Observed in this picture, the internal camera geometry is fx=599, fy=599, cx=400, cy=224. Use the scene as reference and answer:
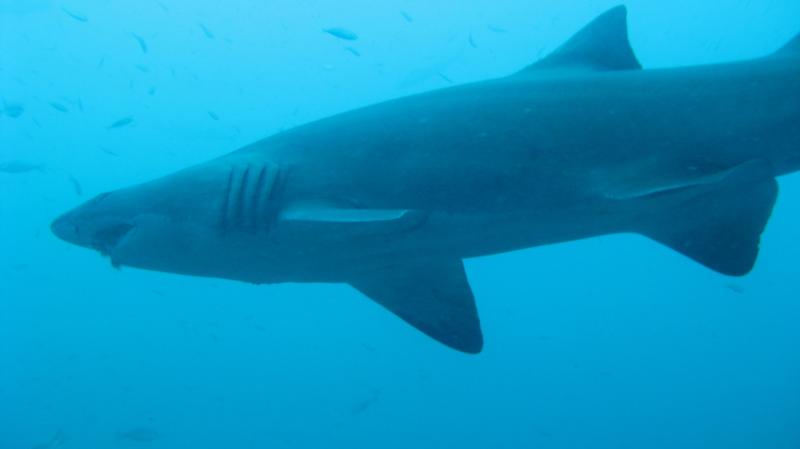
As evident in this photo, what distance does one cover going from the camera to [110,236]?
305cm

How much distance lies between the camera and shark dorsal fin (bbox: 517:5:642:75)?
3.27 metres

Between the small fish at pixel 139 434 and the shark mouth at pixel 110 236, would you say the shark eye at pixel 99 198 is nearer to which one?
the shark mouth at pixel 110 236

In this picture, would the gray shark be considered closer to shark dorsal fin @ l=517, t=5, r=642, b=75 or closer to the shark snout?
the shark snout

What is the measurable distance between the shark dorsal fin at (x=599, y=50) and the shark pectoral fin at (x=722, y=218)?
84cm

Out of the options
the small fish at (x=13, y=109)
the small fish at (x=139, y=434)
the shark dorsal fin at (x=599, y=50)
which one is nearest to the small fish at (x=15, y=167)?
the small fish at (x=13, y=109)

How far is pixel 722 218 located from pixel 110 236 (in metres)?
3.21

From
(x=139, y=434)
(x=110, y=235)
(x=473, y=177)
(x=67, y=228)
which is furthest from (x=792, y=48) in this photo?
(x=139, y=434)

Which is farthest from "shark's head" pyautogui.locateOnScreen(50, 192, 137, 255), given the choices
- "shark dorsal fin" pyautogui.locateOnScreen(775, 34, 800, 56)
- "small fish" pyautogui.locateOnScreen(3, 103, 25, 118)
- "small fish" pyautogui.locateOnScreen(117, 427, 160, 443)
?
"small fish" pyautogui.locateOnScreen(117, 427, 160, 443)

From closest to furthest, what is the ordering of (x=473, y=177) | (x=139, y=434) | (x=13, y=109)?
(x=473, y=177)
(x=13, y=109)
(x=139, y=434)

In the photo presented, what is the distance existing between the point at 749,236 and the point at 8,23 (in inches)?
1238

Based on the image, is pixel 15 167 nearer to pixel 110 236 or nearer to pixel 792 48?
pixel 110 236

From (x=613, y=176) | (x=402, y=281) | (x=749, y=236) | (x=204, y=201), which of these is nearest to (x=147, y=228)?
(x=204, y=201)

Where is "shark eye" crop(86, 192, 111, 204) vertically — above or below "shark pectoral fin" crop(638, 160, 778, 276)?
below

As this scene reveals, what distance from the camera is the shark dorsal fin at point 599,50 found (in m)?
3.27
